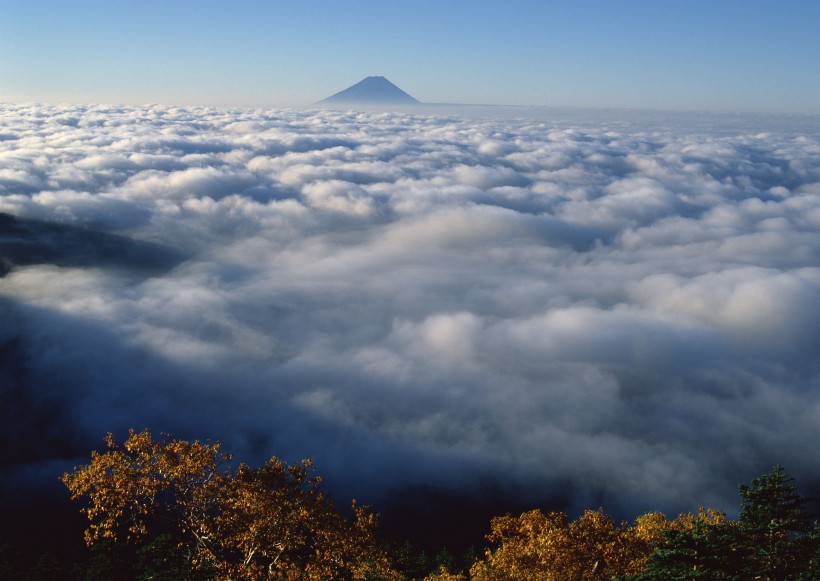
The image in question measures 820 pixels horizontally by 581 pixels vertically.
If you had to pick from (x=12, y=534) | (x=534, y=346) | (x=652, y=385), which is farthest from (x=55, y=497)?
(x=652, y=385)

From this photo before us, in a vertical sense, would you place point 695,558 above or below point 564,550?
above

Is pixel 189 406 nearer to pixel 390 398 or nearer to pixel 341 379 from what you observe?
pixel 341 379

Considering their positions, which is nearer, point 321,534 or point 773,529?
point 321,534

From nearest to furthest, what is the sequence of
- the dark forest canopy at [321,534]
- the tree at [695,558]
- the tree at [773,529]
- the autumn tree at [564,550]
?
the tree at [695,558] < the dark forest canopy at [321,534] < the autumn tree at [564,550] < the tree at [773,529]

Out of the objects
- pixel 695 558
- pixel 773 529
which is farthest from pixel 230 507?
pixel 773 529

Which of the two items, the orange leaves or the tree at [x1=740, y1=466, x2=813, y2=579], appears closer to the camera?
the orange leaves

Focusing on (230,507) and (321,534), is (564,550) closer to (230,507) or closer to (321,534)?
(321,534)

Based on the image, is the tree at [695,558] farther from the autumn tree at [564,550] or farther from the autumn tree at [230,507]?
the autumn tree at [230,507]

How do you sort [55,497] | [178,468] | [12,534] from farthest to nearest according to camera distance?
[55,497] < [12,534] < [178,468]

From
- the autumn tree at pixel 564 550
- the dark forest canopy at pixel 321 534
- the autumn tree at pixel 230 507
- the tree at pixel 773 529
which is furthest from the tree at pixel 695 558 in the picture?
the autumn tree at pixel 230 507

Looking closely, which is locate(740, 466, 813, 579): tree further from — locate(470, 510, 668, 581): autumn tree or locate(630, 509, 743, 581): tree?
locate(470, 510, 668, 581): autumn tree

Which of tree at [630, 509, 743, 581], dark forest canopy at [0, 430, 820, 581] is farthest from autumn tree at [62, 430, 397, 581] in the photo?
tree at [630, 509, 743, 581]
